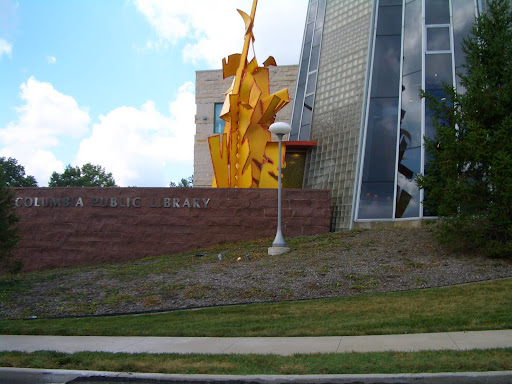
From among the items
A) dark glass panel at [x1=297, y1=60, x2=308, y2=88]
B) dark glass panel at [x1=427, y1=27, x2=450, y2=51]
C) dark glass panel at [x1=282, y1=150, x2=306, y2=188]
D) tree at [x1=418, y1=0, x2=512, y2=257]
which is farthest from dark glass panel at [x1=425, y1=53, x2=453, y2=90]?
dark glass panel at [x1=282, y1=150, x2=306, y2=188]

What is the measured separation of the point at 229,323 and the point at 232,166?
13342 mm

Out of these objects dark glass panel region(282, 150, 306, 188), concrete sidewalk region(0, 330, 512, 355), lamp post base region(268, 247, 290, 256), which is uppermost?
dark glass panel region(282, 150, 306, 188)

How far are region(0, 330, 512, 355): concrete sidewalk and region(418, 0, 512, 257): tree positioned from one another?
582 centimetres

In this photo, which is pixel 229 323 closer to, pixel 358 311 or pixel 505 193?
pixel 358 311

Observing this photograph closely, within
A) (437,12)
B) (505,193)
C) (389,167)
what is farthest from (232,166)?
(505,193)

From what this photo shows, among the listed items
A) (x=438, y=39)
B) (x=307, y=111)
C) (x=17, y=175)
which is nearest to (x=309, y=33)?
(x=307, y=111)

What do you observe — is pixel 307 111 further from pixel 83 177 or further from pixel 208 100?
pixel 83 177

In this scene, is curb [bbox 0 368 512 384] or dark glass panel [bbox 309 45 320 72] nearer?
curb [bbox 0 368 512 384]

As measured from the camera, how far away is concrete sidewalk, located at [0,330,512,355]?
727 cm

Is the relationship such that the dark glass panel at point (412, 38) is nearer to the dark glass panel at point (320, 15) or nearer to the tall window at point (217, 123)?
the dark glass panel at point (320, 15)

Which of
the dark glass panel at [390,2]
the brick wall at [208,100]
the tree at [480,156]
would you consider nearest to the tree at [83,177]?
the brick wall at [208,100]

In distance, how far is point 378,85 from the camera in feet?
71.8

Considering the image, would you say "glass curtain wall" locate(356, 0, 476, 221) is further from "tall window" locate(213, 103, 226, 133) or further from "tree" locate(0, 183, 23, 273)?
"tall window" locate(213, 103, 226, 133)

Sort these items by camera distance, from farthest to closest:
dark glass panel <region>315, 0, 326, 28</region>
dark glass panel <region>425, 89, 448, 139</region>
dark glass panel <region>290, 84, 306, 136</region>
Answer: dark glass panel <region>315, 0, 326, 28</region>, dark glass panel <region>290, 84, 306, 136</region>, dark glass panel <region>425, 89, 448, 139</region>
